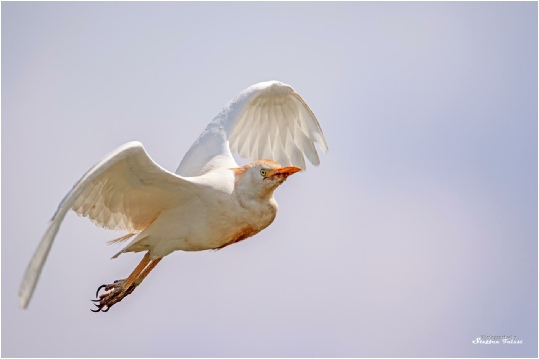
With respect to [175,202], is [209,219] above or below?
below

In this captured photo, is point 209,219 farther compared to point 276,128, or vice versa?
point 276,128

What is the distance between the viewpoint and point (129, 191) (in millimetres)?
18719

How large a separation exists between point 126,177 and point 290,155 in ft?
13.6

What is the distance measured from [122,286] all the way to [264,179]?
2608mm

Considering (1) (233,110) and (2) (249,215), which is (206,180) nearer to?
(2) (249,215)

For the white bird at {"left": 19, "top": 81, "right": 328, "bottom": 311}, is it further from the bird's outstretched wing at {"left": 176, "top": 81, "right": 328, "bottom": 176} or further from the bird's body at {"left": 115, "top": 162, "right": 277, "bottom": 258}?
the bird's outstretched wing at {"left": 176, "top": 81, "right": 328, "bottom": 176}

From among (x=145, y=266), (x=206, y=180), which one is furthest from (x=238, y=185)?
(x=145, y=266)

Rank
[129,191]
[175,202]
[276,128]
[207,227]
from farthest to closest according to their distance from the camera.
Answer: [276,128] → [175,202] → [129,191] → [207,227]

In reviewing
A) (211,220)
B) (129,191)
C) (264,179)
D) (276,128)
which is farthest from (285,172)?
(276,128)

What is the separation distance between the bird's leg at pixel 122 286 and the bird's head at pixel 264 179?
1732 millimetres

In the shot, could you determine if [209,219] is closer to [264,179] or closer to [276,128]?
[264,179]

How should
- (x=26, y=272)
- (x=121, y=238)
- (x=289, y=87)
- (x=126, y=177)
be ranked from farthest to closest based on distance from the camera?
(x=289, y=87) → (x=121, y=238) → (x=126, y=177) → (x=26, y=272)

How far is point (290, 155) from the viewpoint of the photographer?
21891 mm

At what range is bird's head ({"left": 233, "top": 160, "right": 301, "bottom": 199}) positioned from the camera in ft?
61.4
